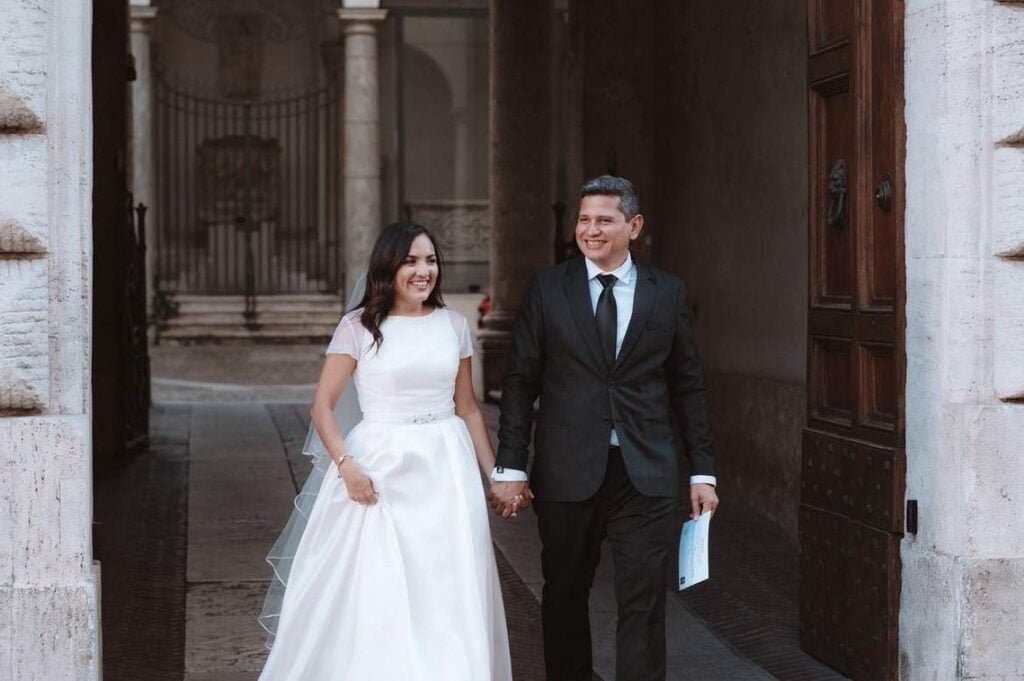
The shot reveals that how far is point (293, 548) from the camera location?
5422 millimetres

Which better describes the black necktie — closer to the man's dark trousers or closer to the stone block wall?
the man's dark trousers

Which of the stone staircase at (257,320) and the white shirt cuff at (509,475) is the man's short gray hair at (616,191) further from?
the stone staircase at (257,320)

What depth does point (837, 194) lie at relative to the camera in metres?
6.07

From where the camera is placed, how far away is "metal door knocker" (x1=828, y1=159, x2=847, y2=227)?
6031 mm

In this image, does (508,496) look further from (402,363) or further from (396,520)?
(402,363)

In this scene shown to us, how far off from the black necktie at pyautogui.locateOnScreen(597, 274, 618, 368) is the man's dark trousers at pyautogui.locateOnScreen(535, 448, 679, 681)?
0.31m

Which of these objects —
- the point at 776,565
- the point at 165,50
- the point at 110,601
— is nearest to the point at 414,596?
the point at 110,601

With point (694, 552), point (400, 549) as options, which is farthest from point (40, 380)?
point (694, 552)

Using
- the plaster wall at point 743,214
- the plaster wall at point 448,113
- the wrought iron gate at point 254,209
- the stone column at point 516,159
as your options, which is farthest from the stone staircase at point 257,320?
the plaster wall at point 743,214

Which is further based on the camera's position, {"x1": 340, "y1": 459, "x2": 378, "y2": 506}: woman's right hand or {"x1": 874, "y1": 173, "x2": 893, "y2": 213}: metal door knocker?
{"x1": 874, "y1": 173, "x2": 893, "y2": 213}: metal door knocker

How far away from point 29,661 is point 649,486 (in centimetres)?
192

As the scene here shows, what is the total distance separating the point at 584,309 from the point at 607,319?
3.0 inches

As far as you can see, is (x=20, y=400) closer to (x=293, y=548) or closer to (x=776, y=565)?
(x=293, y=548)

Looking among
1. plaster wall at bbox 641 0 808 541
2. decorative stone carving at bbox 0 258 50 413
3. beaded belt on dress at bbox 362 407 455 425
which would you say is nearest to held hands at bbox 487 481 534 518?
beaded belt on dress at bbox 362 407 455 425
